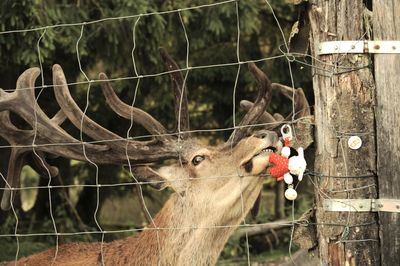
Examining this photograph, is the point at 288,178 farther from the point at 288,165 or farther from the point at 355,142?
the point at 355,142

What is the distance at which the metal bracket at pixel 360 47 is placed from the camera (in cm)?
389

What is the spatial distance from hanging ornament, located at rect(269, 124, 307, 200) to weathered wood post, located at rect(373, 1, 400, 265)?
449 mm

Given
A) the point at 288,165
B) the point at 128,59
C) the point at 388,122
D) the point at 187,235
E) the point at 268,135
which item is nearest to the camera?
the point at 388,122

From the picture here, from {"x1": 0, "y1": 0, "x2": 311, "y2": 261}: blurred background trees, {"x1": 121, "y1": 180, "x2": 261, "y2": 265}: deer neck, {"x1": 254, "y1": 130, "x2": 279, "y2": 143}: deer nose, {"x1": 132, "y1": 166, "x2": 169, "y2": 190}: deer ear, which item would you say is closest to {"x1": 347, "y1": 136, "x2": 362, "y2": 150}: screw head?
{"x1": 254, "y1": 130, "x2": 279, "y2": 143}: deer nose

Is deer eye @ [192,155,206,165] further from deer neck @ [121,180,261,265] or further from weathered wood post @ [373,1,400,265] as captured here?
weathered wood post @ [373,1,400,265]

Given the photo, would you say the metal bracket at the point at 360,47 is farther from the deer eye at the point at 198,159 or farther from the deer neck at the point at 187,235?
the deer eye at the point at 198,159

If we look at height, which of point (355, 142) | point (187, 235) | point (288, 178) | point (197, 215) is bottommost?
point (187, 235)

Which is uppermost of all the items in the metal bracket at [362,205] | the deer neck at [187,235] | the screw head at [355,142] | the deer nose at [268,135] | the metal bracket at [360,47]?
the metal bracket at [360,47]

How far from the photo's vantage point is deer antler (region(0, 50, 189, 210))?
5.55 metres

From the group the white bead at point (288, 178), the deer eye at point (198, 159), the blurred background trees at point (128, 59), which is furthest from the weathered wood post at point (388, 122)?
the blurred background trees at point (128, 59)

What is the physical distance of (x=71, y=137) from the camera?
5.73m

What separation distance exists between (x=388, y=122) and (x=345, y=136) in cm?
22

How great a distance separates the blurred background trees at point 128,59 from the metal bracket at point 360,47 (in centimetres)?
395


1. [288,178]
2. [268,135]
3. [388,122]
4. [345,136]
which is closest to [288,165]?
[288,178]
